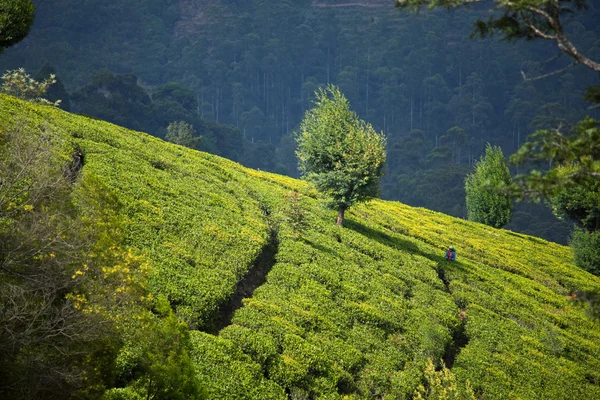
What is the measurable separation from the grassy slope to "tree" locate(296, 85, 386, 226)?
8.53 feet

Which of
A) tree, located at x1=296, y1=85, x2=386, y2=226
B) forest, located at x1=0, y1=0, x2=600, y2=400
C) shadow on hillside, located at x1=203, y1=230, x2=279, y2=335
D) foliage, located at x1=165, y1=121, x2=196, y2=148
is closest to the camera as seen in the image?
forest, located at x1=0, y1=0, x2=600, y2=400

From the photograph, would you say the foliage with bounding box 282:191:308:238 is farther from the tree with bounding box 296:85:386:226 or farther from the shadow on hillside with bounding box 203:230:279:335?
the tree with bounding box 296:85:386:226

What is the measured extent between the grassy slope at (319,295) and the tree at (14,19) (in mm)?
4078

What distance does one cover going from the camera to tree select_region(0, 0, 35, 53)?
33.4 metres

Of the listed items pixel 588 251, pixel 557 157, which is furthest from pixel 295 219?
pixel 588 251

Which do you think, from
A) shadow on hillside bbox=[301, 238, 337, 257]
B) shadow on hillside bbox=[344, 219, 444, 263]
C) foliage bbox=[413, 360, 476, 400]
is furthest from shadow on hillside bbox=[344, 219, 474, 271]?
foliage bbox=[413, 360, 476, 400]

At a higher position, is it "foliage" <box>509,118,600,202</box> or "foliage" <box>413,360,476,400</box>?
"foliage" <box>509,118,600,202</box>

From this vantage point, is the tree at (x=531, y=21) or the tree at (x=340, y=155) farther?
the tree at (x=340, y=155)

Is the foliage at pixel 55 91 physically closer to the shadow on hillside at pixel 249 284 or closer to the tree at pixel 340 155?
the tree at pixel 340 155

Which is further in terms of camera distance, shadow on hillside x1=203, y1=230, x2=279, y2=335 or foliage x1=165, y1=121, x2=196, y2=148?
foliage x1=165, y1=121, x2=196, y2=148

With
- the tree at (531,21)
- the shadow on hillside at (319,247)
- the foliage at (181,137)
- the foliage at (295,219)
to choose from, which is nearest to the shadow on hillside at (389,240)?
the foliage at (295,219)

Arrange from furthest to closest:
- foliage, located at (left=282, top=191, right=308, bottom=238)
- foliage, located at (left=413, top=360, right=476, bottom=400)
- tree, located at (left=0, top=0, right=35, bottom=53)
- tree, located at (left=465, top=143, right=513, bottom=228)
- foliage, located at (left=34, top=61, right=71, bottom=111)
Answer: foliage, located at (left=34, top=61, right=71, bottom=111) → tree, located at (left=465, top=143, right=513, bottom=228) → foliage, located at (left=282, top=191, right=308, bottom=238) → tree, located at (left=0, top=0, right=35, bottom=53) → foliage, located at (left=413, top=360, right=476, bottom=400)

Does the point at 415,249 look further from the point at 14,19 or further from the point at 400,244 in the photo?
the point at 14,19

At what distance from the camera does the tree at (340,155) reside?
3847 centimetres
